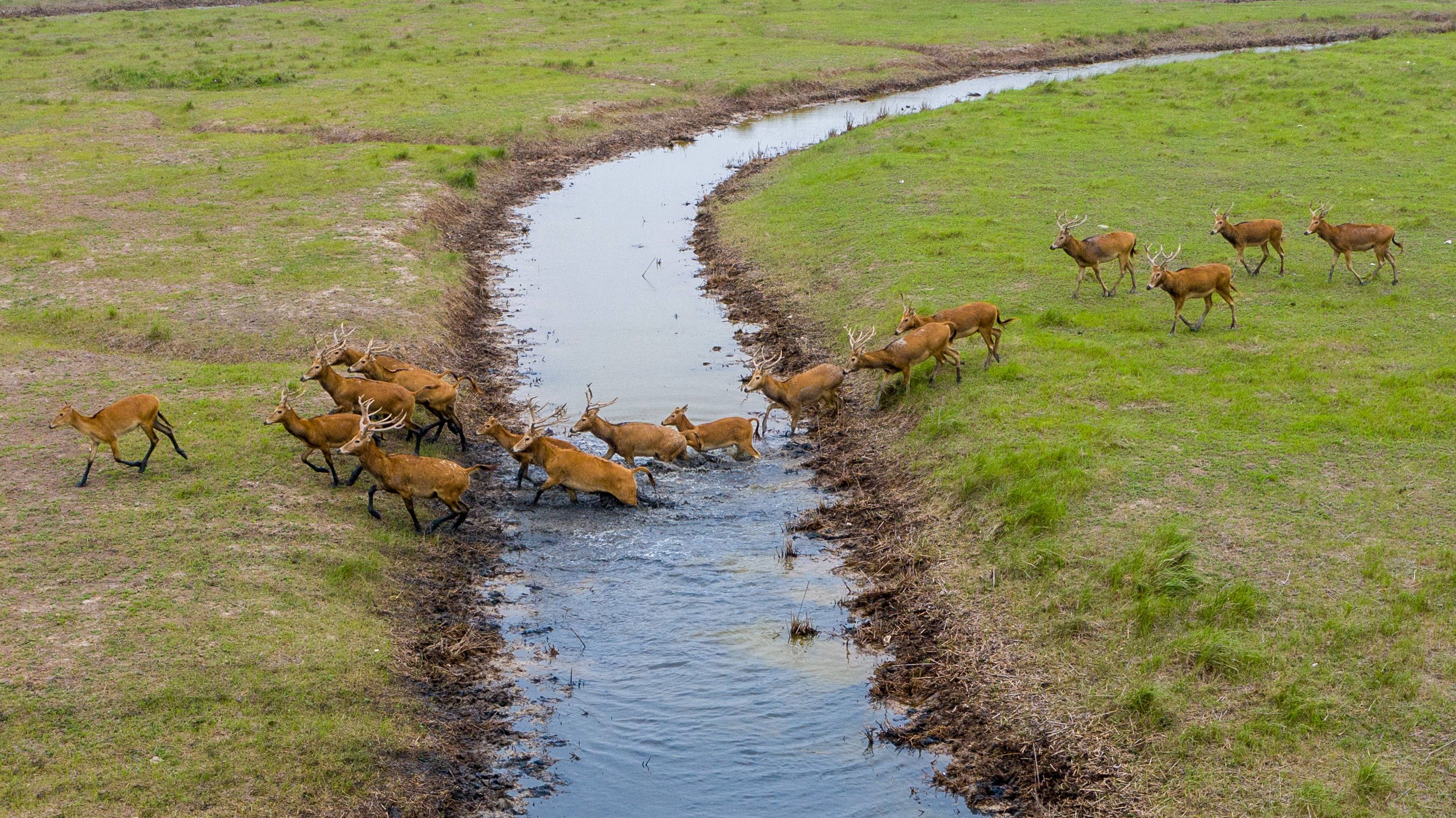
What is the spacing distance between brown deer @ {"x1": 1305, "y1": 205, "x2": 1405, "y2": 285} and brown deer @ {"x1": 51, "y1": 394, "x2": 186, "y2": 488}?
17.0 meters

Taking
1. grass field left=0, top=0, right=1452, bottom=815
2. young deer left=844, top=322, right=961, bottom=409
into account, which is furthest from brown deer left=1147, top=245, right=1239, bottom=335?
young deer left=844, top=322, right=961, bottom=409

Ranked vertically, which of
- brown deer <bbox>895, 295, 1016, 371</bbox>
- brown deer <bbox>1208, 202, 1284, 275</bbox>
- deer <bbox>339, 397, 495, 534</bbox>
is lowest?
deer <bbox>339, 397, 495, 534</bbox>

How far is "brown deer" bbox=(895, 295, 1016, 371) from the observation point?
16219 mm

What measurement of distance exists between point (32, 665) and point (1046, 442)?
10472 mm

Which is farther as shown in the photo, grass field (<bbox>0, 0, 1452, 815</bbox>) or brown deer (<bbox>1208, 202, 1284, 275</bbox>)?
brown deer (<bbox>1208, 202, 1284, 275</bbox>)

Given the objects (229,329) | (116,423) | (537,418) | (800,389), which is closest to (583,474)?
(537,418)

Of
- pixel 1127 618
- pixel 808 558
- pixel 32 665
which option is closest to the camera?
pixel 32 665

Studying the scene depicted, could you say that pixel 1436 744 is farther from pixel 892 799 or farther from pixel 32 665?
pixel 32 665

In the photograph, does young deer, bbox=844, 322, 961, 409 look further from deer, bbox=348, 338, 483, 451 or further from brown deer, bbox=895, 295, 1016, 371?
deer, bbox=348, 338, 483, 451

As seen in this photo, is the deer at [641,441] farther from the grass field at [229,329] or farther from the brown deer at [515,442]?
the grass field at [229,329]

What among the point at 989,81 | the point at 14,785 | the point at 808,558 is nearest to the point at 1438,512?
the point at 808,558

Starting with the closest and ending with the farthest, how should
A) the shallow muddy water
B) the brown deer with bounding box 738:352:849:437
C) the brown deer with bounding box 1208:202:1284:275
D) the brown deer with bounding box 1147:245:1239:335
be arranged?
1. the shallow muddy water
2. the brown deer with bounding box 738:352:849:437
3. the brown deer with bounding box 1147:245:1239:335
4. the brown deer with bounding box 1208:202:1284:275

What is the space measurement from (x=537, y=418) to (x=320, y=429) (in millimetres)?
3785

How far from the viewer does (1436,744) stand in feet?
28.8
